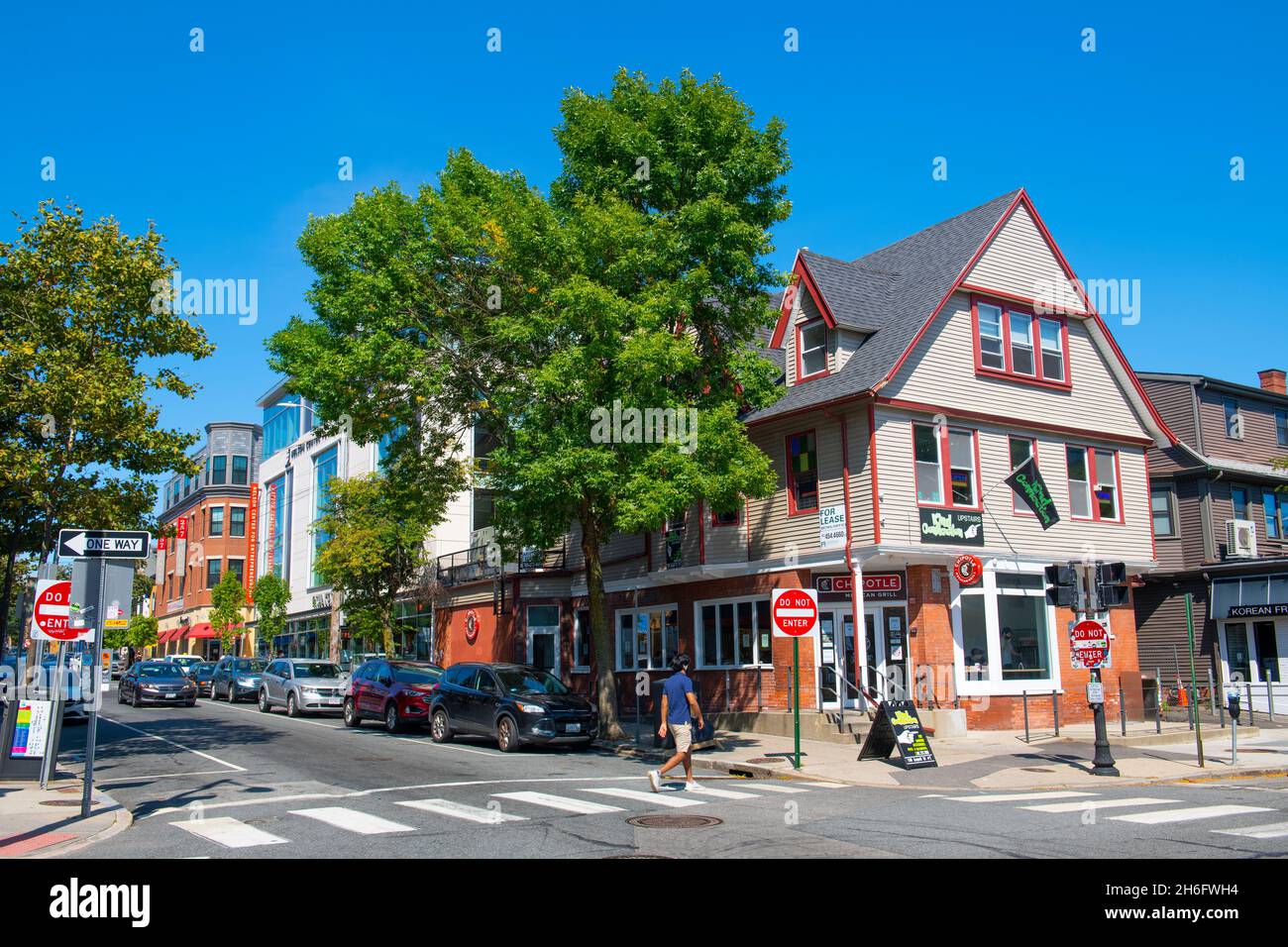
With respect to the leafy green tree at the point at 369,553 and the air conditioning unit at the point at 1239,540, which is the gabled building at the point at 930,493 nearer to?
the air conditioning unit at the point at 1239,540

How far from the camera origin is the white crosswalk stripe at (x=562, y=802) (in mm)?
12602

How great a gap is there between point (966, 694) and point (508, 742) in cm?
969

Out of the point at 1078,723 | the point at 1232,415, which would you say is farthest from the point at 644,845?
the point at 1232,415

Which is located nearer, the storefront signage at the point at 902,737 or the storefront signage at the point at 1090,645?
the storefront signage at the point at 1090,645

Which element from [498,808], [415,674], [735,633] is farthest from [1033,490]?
[498,808]

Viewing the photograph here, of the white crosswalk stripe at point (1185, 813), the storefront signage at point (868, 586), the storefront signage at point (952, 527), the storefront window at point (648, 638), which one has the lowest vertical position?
the white crosswalk stripe at point (1185, 813)

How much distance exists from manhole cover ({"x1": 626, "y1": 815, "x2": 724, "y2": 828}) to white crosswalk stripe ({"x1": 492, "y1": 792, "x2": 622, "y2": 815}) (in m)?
0.74

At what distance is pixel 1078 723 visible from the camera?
2481 centimetres

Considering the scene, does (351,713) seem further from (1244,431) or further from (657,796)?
(1244,431)

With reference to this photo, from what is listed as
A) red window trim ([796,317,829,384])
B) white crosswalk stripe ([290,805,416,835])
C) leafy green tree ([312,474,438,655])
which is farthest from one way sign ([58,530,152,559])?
leafy green tree ([312,474,438,655])

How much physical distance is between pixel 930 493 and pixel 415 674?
1325 centimetres

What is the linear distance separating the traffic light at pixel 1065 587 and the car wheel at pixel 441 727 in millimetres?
12547

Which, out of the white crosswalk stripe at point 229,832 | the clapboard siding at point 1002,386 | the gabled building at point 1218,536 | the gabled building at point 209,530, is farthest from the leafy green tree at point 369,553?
the gabled building at point 209,530

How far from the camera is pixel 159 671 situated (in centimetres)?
3716
